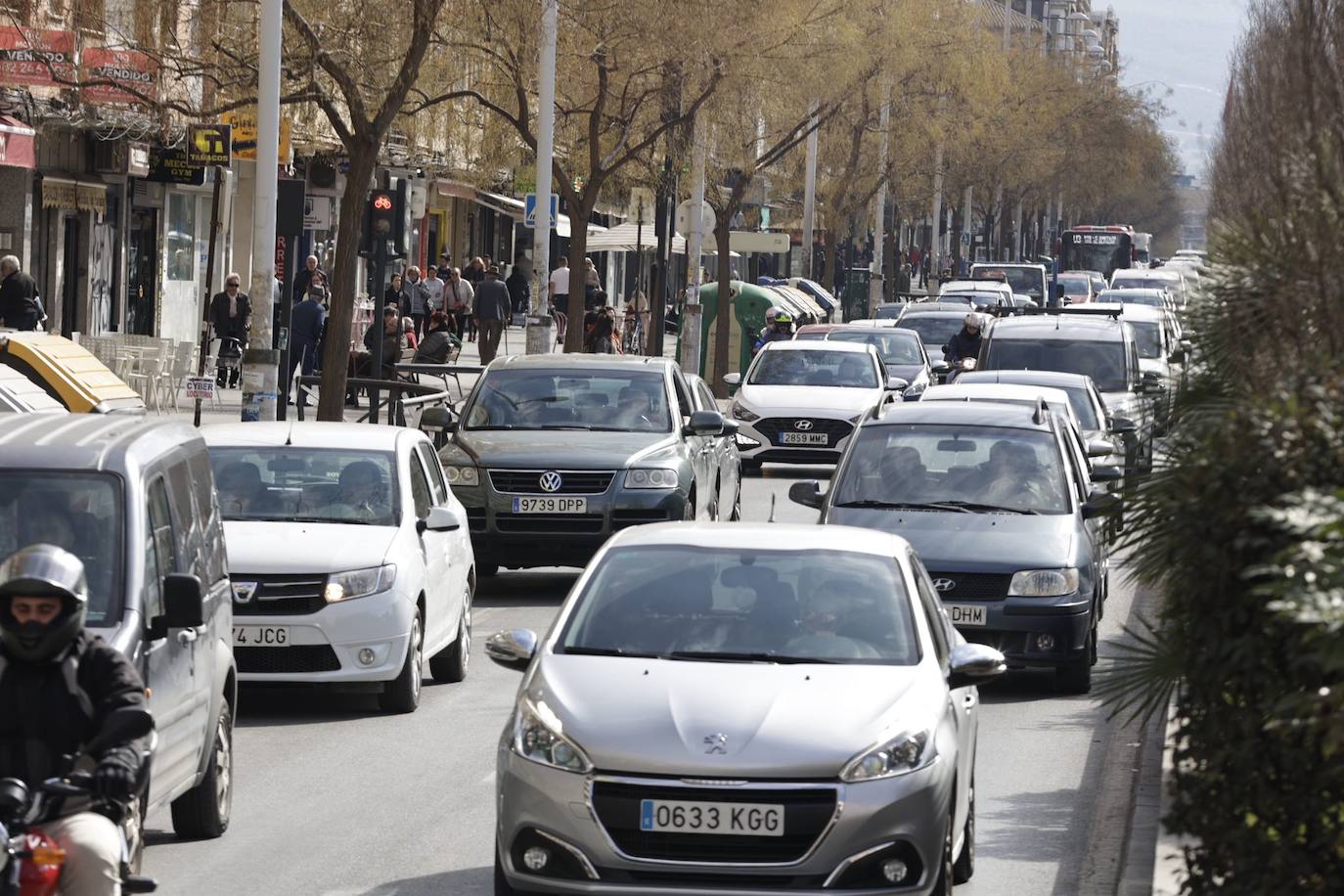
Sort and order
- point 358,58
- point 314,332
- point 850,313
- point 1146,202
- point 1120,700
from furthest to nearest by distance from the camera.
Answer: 1. point 1146,202
2. point 850,313
3. point 314,332
4. point 358,58
5. point 1120,700

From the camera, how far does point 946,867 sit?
26.4 feet

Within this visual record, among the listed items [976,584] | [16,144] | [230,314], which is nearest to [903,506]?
[976,584]

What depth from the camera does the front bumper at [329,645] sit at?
1271cm

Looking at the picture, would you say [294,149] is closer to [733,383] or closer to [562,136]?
[562,136]

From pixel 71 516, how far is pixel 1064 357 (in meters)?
20.1

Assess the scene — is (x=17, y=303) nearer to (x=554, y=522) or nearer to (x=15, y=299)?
(x=15, y=299)

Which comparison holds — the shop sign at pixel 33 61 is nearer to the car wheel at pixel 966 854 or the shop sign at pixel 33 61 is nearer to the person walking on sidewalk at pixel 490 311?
the person walking on sidewalk at pixel 490 311

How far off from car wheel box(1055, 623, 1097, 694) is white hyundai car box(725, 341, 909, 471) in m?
12.5

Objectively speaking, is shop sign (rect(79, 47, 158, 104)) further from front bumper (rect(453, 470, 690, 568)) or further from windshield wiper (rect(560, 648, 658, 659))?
windshield wiper (rect(560, 648, 658, 659))

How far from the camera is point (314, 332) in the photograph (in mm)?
36812

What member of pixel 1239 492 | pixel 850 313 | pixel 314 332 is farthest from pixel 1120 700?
pixel 850 313

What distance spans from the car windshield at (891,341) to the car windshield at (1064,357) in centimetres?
733

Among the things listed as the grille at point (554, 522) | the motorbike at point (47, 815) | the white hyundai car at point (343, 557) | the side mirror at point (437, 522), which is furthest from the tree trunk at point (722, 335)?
the motorbike at point (47, 815)

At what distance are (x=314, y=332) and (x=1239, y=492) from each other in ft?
103
